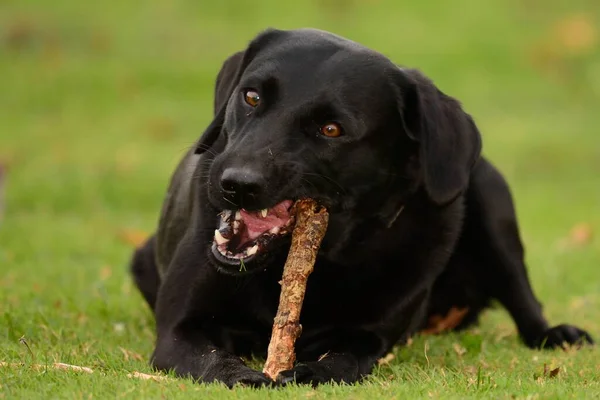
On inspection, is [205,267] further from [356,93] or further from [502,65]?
[502,65]

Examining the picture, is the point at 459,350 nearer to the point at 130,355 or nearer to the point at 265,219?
the point at 265,219

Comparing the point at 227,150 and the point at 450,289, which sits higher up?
the point at 227,150

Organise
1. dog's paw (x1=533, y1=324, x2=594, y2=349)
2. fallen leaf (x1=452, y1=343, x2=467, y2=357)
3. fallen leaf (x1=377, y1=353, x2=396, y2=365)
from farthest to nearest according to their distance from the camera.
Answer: dog's paw (x1=533, y1=324, x2=594, y2=349), fallen leaf (x1=452, y1=343, x2=467, y2=357), fallen leaf (x1=377, y1=353, x2=396, y2=365)

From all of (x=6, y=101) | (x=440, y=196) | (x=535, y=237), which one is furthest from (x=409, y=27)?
(x=440, y=196)

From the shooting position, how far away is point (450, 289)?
5.75 meters

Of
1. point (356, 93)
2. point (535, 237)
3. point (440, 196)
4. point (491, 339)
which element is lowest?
point (535, 237)

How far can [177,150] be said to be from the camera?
13.6 m

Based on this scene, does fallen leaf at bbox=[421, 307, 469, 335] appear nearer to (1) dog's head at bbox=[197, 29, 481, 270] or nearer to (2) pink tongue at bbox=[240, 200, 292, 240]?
(1) dog's head at bbox=[197, 29, 481, 270]

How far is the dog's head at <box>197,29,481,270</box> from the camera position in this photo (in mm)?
3930

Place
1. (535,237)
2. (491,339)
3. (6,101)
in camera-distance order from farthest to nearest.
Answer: (6,101), (535,237), (491,339)

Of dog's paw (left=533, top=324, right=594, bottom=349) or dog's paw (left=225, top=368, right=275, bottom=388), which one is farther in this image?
dog's paw (left=533, top=324, right=594, bottom=349)

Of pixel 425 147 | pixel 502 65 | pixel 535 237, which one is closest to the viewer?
pixel 425 147

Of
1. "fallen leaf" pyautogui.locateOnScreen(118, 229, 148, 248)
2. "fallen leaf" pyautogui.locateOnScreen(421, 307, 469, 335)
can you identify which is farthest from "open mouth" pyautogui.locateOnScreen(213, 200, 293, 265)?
"fallen leaf" pyautogui.locateOnScreen(118, 229, 148, 248)

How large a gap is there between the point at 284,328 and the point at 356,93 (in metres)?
0.97
